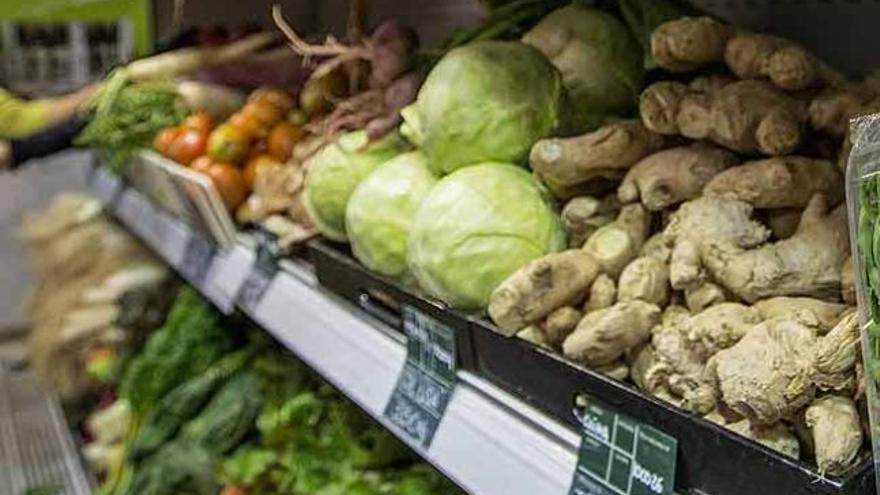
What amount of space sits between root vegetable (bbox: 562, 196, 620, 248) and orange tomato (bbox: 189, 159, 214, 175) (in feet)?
3.39

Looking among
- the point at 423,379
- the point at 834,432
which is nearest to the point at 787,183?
the point at 834,432

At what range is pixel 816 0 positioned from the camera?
4.02 ft

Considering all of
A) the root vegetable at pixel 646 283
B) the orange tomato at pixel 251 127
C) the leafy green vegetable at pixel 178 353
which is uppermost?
the root vegetable at pixel 646 283

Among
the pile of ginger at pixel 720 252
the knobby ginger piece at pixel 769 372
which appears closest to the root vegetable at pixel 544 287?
the pile of ginger at pixel 720 252

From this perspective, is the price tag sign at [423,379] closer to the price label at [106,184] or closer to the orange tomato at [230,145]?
the orange tomato at [230,145]

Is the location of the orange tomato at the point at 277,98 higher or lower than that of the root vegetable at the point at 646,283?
lower

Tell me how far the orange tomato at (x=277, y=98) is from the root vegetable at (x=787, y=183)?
1254 mm

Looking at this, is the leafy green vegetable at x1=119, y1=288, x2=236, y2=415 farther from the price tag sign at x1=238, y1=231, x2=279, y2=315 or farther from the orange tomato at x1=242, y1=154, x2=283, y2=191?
the price tag sign at x1=238, y1=231, x2=279, y2=315

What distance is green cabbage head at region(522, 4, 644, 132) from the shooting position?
111 cm

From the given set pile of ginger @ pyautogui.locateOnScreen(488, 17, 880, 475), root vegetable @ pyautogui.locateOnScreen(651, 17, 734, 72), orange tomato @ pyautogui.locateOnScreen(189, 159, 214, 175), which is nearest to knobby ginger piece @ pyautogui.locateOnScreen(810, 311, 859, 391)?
pile of ginger @ pyautogui.locateOnScreen(488, 17, 880, 475)

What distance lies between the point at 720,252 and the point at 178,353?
168cm

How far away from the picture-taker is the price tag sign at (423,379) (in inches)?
36.5

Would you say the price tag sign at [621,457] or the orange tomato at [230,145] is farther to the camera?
the orange tomato at [230,145]

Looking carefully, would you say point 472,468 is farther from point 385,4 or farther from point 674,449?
point 385,4
